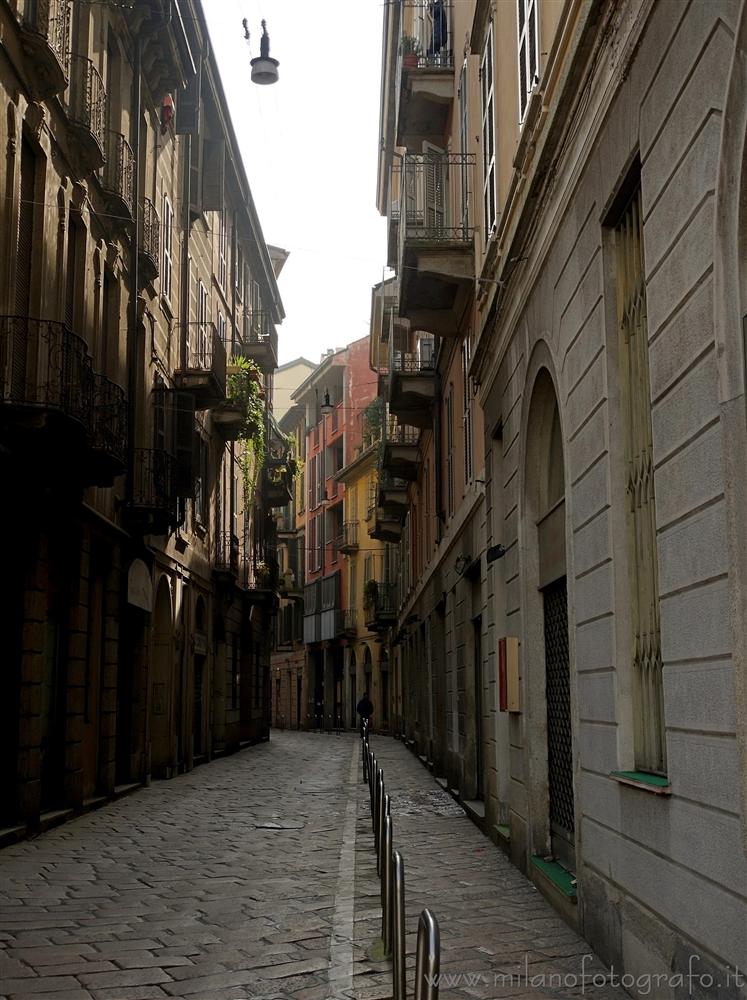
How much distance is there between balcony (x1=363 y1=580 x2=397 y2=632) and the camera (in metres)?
43.4

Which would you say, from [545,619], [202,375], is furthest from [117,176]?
[545,619]

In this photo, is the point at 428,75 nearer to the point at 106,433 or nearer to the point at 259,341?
the point at 106,433

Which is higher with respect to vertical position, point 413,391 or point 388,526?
point 413,391

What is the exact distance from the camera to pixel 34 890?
393 inches

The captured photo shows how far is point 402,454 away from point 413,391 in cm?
551

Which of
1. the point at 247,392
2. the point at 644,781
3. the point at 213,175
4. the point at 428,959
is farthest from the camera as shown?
the point at 247,392

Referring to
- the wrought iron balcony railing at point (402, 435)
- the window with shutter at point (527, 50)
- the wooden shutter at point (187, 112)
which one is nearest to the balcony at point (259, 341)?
the wrought iron balcony railing at point (402, 435)

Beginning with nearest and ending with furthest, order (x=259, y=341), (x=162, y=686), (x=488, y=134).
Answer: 1. (x=488, y=134)
2. (x=162, y=686)
3. (x=259, y=341)

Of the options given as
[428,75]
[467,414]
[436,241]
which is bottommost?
[467,414]

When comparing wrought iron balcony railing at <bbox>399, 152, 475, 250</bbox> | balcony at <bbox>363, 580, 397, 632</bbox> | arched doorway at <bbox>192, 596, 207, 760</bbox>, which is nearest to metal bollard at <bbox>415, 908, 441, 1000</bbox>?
wrought iron balcony railing at <bbox>399, 152, 475, 250</bbox>

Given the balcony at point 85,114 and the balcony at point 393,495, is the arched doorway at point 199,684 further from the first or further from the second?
the balcony at point 85,114

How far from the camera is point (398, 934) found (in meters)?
5.05

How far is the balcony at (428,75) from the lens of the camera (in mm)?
18719

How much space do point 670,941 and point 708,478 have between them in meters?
2.18
